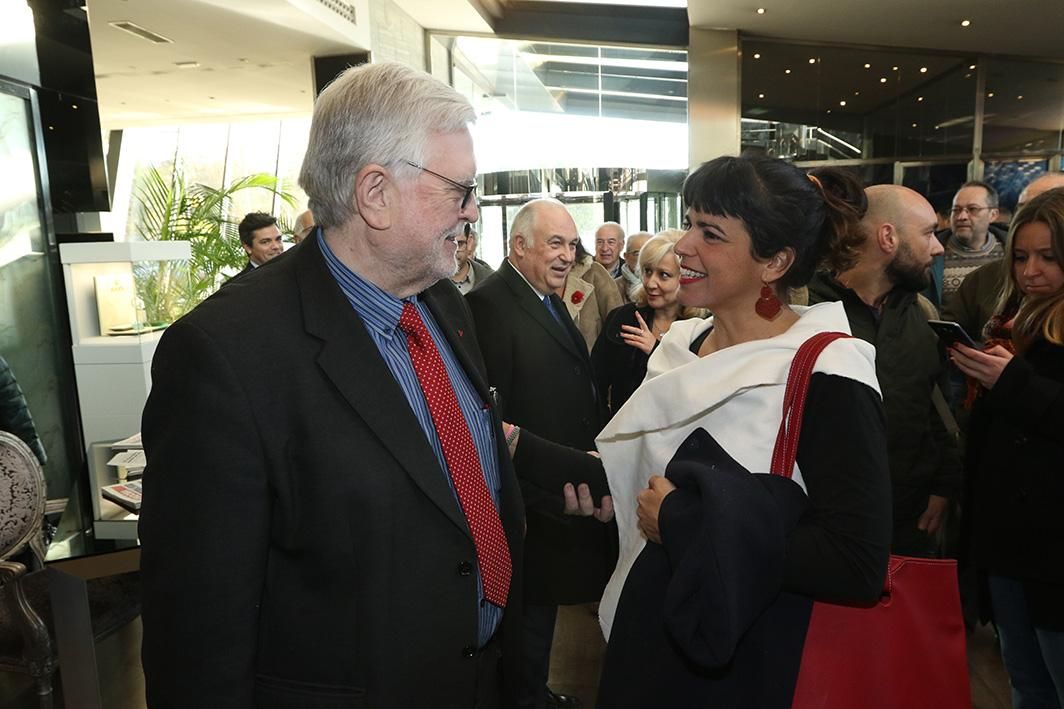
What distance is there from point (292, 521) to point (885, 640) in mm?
985

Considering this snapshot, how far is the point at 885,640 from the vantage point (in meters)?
1.27

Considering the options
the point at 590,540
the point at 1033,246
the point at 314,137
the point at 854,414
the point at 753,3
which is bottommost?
the point at 590,540

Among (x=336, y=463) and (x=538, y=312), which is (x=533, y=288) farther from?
(x=336, y=463)

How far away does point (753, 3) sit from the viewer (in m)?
8.77

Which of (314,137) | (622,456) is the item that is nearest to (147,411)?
(314,137)

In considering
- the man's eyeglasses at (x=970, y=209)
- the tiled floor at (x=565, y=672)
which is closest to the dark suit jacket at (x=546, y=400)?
the tiled floor at (x=565, y=672)

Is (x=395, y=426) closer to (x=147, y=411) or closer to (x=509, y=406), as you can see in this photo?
(x=147, y=411)

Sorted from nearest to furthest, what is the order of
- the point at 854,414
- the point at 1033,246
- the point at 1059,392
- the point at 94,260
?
the point at 854,414 → the point at 1059,392 → the point at 1033,246 → the point at 94,260

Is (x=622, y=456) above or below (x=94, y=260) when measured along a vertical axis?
below

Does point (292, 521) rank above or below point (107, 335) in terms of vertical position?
above

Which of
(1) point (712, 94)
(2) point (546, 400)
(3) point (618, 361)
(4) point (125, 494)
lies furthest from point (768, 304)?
(1) point (712, 94)

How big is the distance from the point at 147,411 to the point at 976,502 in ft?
6.76

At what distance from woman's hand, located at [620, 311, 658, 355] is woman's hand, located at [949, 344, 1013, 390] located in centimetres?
123

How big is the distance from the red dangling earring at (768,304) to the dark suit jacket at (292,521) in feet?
2.39
